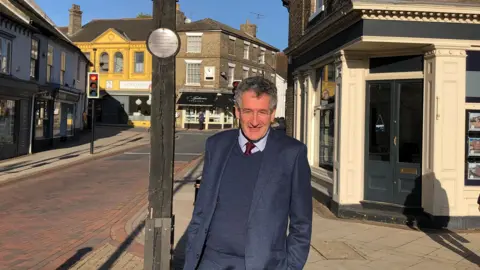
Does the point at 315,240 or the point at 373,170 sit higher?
the point at 373,170

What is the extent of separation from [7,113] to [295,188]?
54.8 ft

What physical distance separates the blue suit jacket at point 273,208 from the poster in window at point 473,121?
236 inches

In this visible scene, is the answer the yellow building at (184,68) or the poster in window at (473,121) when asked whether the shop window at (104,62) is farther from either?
the poster in window at (473,121)

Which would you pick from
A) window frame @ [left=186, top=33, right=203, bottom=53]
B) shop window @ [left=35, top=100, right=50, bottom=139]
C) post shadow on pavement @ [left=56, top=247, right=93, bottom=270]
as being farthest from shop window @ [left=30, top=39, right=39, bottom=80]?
window frame @ [left=186, top=33, right=203, bottom=53]

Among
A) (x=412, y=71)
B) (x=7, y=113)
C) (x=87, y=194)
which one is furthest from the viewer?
(x=7, y=113)

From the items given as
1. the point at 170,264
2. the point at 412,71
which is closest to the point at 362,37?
the point at 412,71

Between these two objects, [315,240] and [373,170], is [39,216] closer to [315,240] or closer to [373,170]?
[315,240]

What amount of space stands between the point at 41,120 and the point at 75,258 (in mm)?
16182

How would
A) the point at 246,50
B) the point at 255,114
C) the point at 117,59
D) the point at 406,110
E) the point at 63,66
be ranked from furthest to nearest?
the point at 246,50
the point at 117,59
the point at 63,66
the point at 406,110
the point at 255,114

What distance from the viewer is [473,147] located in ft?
24.6

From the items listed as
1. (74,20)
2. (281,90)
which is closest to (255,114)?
(281,90)

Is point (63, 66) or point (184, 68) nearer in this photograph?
point (63, 66)

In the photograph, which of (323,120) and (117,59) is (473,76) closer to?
(323,120)

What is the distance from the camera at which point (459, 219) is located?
7.28 metres
